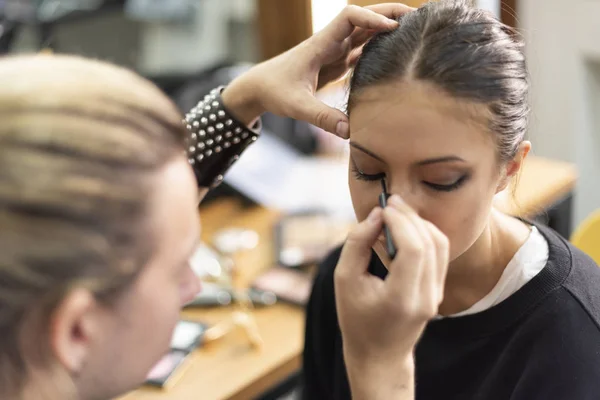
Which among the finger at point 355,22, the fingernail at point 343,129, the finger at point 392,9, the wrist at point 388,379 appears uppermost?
the finger at point 392,9

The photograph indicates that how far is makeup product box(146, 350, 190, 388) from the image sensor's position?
3.40 feet

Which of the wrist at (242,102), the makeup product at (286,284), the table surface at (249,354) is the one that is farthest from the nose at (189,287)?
the makeup product at (286,284)

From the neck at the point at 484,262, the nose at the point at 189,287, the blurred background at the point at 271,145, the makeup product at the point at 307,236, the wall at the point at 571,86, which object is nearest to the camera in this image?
the nose at the point at 189,287

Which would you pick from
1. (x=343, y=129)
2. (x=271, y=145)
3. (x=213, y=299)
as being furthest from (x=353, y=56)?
(x=271, y=145)

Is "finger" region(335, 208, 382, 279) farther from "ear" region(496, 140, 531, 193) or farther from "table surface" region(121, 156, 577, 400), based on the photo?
"table surface" region(121, 156, 577, 400)

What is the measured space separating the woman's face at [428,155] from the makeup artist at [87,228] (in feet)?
0.48

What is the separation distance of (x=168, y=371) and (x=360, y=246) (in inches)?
20.9

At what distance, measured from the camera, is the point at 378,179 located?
2.42 feet

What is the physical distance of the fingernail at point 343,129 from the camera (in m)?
0.75

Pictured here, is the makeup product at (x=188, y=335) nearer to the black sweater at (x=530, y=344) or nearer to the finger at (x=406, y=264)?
the black sweater at (x=530, y=344)

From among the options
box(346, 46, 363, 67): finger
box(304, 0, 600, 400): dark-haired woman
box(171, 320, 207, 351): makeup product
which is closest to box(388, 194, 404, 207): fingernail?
box(304, 0, 600, 400): dark-haired woman

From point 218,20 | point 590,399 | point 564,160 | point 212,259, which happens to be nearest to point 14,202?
point 590,399

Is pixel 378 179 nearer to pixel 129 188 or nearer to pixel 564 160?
pixel 129 188

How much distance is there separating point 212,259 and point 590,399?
771 mm
